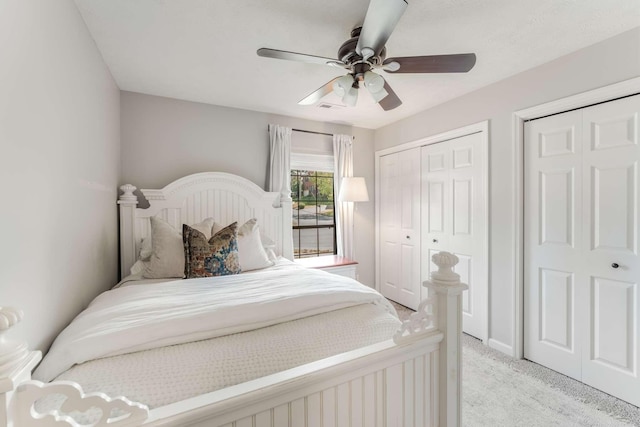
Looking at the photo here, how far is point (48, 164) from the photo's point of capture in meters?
1.18

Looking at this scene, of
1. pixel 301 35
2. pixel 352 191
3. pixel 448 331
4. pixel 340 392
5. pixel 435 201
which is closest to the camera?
pixel 340 392

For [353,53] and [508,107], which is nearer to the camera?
[353,53]

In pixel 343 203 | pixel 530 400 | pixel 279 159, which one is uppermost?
pixel 279 159

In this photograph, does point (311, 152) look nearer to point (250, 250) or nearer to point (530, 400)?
point (250, 250)

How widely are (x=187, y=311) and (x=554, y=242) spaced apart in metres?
2.60

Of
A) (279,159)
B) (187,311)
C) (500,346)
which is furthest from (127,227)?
(500,346)

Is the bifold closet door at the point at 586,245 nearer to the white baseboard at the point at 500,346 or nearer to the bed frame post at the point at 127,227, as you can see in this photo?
the white baseboard at the point at 500,346

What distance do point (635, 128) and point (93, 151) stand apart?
3466 mm

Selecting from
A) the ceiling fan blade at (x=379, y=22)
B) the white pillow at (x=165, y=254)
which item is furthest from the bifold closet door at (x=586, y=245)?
the white pillow at (x=165, y=254)

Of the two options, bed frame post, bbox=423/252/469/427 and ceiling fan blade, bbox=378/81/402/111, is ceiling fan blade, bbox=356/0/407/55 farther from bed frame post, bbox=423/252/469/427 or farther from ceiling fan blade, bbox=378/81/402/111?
bed frame post, bbox=423/252/469/427

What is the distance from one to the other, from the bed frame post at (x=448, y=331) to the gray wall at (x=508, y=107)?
161 centimetres

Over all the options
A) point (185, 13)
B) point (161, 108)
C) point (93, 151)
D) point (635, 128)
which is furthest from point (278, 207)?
point (635, 128)

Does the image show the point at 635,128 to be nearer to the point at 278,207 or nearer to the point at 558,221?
the point at 558,221

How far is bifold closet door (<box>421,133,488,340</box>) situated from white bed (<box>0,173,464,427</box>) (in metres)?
1.64
